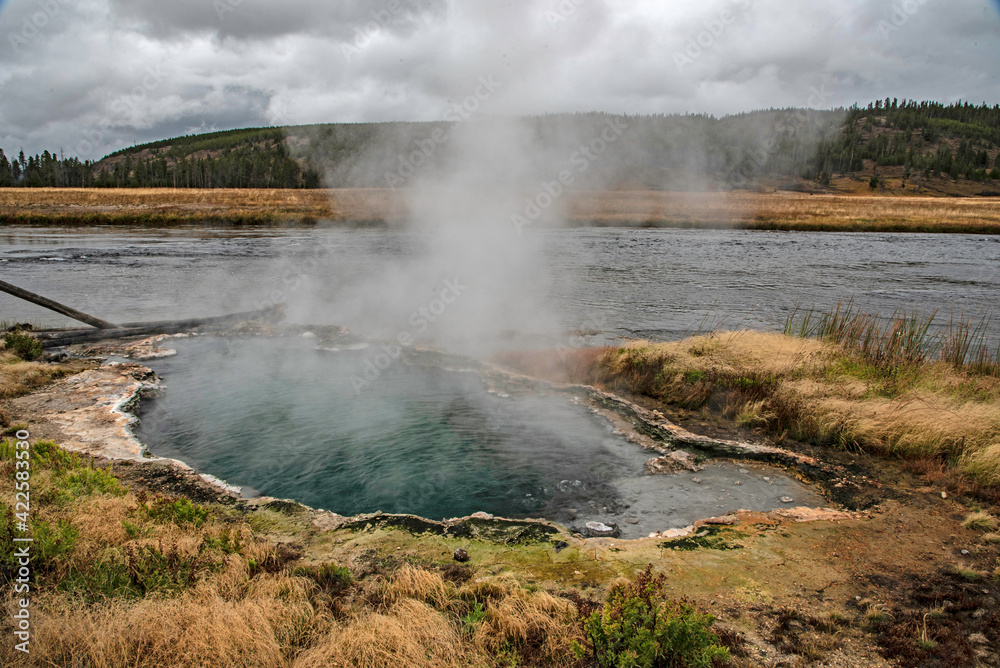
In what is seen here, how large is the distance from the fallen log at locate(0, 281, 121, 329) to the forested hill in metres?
8.05

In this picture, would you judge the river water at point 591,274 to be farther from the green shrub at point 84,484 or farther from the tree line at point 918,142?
the tree line at point 918,142

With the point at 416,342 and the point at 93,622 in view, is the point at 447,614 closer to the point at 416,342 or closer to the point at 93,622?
the point at 93,622

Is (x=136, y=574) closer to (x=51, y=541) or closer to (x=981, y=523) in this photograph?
(x=51, y=541)

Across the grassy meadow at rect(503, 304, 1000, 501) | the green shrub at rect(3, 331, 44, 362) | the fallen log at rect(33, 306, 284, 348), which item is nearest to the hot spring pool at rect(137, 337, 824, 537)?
the grassy meadow at rect(503, 304, 1000, 501)

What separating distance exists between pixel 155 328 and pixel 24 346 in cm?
279

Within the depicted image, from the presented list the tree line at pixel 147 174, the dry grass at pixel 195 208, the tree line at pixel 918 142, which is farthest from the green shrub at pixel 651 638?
the tree line at pixel 918 142

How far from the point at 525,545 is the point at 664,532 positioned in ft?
4.63

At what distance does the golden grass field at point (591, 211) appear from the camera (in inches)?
1886

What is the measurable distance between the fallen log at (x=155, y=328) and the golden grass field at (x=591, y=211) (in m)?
25.8

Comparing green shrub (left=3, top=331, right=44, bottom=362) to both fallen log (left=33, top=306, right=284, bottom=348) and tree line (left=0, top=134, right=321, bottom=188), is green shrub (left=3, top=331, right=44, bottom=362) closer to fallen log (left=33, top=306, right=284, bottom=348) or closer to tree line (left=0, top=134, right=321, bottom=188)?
fallen log (left=33, top=306, right=284, bottom=348)

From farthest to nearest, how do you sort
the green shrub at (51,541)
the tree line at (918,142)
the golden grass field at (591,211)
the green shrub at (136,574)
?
the tree line at (918,142), the golden grass field at (591,211), the green shrub at (51,541), the green shrub at (136,574)

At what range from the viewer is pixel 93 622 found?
11.1 feet

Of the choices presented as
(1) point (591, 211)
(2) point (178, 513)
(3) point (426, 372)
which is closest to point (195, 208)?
(1) point (591, 211)

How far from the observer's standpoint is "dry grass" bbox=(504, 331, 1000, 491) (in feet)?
22.4
